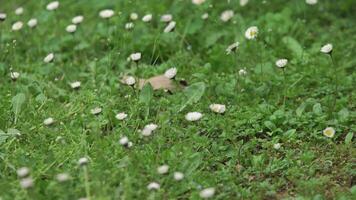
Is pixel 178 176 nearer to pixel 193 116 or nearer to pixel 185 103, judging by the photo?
pixel 193 116

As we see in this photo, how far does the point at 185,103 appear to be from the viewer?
3.96 m

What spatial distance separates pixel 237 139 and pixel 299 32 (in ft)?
4.65

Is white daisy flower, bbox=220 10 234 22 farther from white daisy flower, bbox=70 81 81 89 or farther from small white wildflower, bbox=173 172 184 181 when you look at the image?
small white wildflower, bbox=173 172 184 181

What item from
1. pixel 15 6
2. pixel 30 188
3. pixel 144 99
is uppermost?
pixel 30 188

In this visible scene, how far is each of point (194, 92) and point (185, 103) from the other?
0.26 feet

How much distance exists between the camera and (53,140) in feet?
12.0

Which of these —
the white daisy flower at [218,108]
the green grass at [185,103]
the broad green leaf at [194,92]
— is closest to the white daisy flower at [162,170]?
the green grass at [185,103]

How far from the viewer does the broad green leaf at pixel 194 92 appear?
396 cm

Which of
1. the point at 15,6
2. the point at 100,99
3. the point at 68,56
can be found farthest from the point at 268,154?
the point at 15,6

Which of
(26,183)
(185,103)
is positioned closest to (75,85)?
(185,103)

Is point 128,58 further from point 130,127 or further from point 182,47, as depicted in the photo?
point 130,127

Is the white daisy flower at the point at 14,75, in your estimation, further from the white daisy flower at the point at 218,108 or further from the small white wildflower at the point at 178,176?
the small white wildflower at the point at 178,176

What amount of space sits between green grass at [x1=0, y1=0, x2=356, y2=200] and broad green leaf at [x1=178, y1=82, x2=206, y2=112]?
37 millimetres

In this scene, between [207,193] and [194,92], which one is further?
[194,92]
